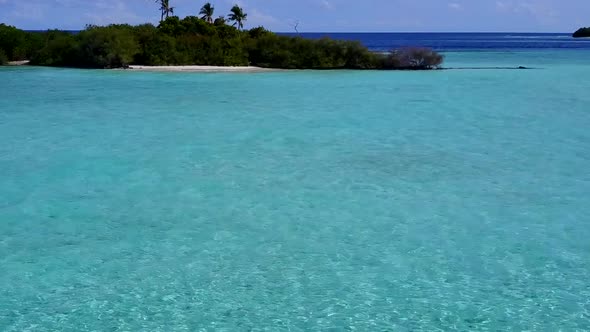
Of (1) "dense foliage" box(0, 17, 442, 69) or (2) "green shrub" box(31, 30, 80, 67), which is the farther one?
(2) "green shrub" box(31, 30, 80, 67)

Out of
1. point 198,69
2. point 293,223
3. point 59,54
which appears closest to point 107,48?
point 59,54

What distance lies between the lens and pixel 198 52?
147ft

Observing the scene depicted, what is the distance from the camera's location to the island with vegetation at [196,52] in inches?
1678

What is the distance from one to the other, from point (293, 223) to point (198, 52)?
3734cm

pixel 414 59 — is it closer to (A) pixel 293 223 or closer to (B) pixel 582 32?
(A) pixel 293 223

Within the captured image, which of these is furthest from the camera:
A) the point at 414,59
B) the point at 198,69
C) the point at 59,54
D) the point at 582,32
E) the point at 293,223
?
the point at 582,32

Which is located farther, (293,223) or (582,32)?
(582,32)

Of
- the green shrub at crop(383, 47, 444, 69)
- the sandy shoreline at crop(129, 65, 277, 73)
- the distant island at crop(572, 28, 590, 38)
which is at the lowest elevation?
the sandy shoreline at crop(129, 65, 277, 73)

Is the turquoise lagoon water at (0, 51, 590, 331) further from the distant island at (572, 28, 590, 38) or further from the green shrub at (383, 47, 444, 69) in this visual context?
the distant island at (572, 28, 590, 38)

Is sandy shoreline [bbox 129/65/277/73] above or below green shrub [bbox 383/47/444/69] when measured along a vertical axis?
below

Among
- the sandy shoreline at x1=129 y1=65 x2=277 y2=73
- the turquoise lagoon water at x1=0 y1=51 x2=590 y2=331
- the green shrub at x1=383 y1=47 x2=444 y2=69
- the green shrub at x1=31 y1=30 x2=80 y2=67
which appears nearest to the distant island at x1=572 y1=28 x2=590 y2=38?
the green shrub at x1=383 y1=47 x2=444 y2=69

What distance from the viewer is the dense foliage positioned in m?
42.6

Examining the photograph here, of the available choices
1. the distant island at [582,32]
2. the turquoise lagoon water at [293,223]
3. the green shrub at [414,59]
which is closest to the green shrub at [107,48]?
the green shrub at [414,59]

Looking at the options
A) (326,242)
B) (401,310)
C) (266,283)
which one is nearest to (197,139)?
(326,242)
